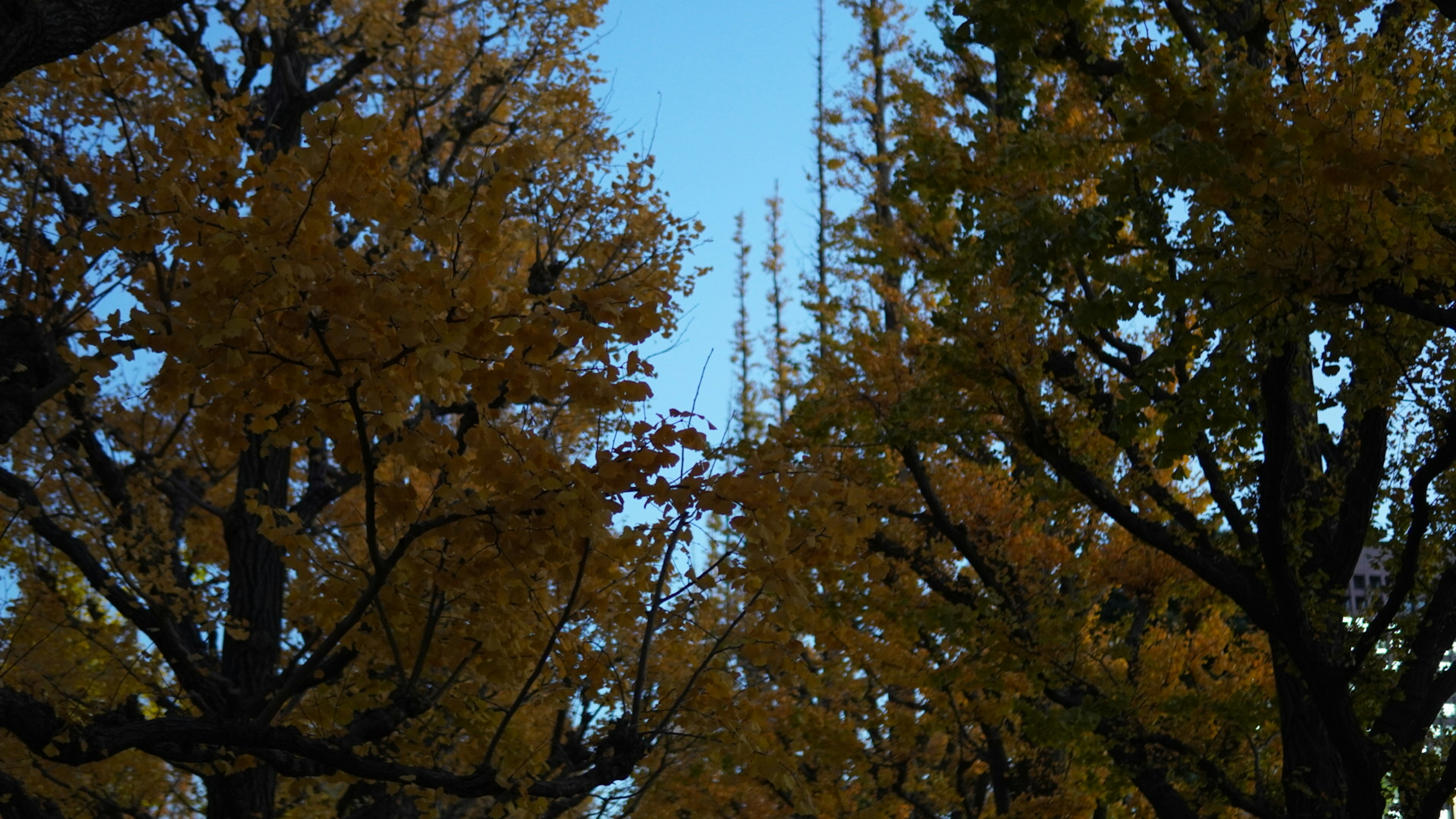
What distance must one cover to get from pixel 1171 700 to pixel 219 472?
8109mm

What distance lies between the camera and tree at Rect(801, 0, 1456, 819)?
471 cm

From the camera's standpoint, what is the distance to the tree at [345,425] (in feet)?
11.7

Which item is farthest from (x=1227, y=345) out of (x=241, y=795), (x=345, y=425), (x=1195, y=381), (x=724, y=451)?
(x=241, y=795)

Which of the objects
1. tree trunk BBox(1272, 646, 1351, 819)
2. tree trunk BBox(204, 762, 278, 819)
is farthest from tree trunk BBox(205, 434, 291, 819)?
tree trunk BBox(1272, 646, 1351, 819)

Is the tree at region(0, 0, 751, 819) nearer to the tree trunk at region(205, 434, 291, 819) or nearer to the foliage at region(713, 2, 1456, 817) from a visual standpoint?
the tree trunk at region(205, 434, 291, 819)

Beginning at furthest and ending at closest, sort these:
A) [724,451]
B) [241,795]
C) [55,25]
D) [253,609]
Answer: [253,609] < [241,795] < [724,451] < [55,25]

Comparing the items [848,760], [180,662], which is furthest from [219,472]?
[848,760]

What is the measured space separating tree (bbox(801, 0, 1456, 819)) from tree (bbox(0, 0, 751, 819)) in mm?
2212

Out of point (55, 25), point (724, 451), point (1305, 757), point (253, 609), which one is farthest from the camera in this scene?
point (253, 609)

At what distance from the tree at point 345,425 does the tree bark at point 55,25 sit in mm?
516

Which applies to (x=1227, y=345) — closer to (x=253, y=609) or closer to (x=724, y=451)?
(x=724, y=451)

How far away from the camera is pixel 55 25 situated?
11.3ft

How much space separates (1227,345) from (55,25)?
4.77 meters

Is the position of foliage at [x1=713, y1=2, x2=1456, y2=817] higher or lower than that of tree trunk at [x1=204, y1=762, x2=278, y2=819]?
higher
